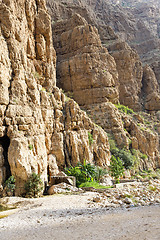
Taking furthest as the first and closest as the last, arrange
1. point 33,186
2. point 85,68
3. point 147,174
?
point 85,68 → point 147,174 → point 33,186

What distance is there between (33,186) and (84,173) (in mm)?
8768

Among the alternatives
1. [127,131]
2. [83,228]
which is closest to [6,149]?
[83,228]

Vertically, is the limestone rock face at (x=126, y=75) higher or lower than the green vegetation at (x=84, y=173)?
higher

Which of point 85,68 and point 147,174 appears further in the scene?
point 85,68

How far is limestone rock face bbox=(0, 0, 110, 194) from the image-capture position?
1992 cm

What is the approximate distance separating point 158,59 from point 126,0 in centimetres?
8442

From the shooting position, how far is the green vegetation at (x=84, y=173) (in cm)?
2558

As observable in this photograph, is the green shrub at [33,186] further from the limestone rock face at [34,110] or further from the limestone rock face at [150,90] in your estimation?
the limestone rock face at [150,90]

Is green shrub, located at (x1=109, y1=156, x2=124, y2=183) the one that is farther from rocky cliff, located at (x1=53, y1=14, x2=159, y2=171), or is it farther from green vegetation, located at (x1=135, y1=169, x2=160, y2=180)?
rocky cliff, located at (x1=53, y1=14, x2=159, y2=171)

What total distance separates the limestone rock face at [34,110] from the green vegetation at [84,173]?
1.77 meters

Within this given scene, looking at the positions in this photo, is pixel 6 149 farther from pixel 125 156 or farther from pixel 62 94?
pixel 125 156

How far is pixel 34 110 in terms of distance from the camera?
2330cm

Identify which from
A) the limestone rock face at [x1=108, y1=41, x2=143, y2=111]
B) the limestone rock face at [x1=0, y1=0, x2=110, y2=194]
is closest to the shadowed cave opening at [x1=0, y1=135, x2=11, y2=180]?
the limestone rock face at [x1=0, y1=0, x2=110, y2=194]

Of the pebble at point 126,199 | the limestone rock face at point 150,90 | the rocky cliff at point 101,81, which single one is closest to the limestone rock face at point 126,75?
the rocky cliff at point 101,81
